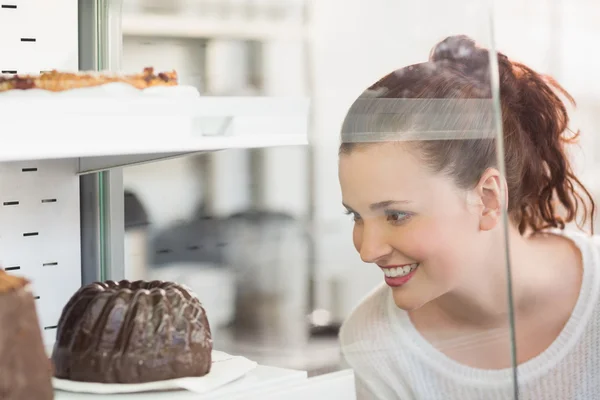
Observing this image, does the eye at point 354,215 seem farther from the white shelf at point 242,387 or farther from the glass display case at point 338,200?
the white shelf at point 242,387

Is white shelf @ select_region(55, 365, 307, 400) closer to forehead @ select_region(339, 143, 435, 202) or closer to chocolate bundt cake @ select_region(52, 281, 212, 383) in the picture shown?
chocolate bundt cake @ select_region(52, 281, 212, 383)

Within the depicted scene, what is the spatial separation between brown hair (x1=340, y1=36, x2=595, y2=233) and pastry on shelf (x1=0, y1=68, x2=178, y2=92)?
9.5 inches

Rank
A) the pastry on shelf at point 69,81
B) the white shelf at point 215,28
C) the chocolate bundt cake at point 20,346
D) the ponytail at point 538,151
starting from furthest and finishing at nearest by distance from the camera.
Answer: the ponytail at point 538,151
the white shelf at point 215,28
the pastry on shelf at point 69,81
the chocolate bundt cake at point 20,346

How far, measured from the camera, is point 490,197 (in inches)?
43.4

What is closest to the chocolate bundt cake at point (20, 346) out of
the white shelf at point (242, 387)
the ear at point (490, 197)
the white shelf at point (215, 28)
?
the white shelf at point (242, 387)

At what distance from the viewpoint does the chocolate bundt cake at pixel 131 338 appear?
3.21 feet

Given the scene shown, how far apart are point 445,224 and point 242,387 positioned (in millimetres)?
307

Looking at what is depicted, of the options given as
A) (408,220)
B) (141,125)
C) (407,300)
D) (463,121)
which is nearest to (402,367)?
(407,300)

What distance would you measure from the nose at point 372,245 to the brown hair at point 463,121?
10cm

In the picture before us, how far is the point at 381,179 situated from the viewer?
1047 mm

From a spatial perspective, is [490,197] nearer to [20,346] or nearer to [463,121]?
[463,121]

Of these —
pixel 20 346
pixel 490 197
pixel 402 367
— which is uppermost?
pixel 490 197

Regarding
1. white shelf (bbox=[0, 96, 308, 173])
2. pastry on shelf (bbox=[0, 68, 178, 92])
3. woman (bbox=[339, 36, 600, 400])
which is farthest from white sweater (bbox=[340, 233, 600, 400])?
pastry on shelf (bbox=[0, 68, 178, 92])

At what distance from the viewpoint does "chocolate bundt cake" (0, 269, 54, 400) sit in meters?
0.79
